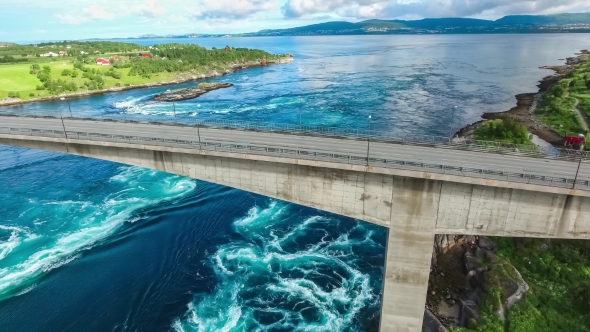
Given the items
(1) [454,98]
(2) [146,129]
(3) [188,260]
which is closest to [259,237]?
(3) [188,260]

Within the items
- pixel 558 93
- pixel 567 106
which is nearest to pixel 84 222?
pixel 567 106

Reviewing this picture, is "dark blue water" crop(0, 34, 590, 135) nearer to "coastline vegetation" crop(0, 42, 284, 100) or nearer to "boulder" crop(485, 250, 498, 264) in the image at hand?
"coastline vegetation" crop(0, 42, 284, 100)

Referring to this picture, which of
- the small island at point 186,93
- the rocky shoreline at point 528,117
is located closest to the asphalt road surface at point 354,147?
the rocky shoreline at point 528,117

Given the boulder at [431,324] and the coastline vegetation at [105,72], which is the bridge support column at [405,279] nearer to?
the boulder at [431,324]

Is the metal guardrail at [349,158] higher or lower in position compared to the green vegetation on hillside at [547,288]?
higher

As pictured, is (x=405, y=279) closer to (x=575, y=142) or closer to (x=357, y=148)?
(x=357, y=148)

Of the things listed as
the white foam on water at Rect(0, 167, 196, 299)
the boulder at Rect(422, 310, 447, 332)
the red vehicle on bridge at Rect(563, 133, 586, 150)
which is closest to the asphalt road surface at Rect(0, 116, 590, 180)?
the white foam on water at Rect(0, 167, 196, 299)

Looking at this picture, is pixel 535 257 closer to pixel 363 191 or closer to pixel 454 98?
pixel 363 191
